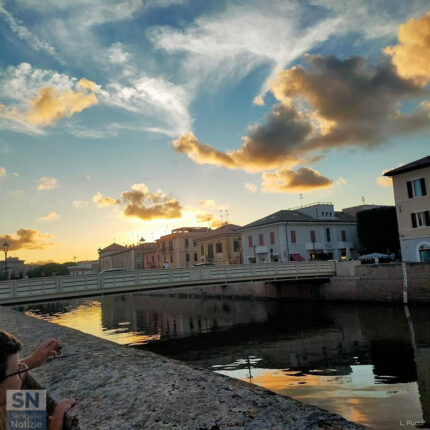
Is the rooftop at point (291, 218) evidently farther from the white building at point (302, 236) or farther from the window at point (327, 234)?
the window at point (327, 234)

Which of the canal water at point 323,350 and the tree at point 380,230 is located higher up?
the tree at point 380,230

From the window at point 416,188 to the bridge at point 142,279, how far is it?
10.6 m

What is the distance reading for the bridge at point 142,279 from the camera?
2416 centimetres

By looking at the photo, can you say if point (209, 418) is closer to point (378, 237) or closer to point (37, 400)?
point (37, 400)

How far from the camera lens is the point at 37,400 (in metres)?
2.30

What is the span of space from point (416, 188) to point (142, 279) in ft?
86.4

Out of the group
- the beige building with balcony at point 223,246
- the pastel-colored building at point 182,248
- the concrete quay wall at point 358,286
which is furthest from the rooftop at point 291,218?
the pastel-colored building at point 182,248

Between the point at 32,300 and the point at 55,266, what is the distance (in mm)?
133705

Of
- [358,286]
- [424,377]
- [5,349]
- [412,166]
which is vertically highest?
[412,166]

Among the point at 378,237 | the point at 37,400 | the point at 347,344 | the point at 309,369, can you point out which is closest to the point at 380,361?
the point at 309,369

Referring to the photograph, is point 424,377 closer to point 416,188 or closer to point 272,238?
point 416,188

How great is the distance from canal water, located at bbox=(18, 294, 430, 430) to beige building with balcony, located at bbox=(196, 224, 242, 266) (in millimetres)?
32904

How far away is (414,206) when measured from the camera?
1441 inches

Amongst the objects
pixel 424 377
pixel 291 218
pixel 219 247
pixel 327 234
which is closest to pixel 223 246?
pixel 219 247
